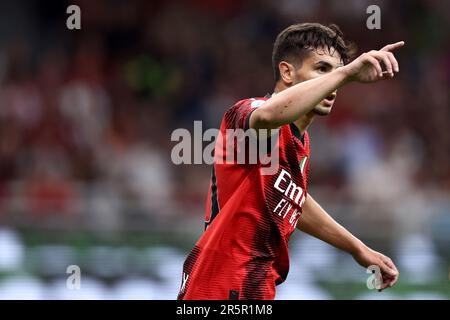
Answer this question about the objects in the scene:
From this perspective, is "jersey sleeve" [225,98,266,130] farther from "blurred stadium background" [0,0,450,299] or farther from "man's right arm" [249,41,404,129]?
"blurred stadium background" [0,0,450,299]

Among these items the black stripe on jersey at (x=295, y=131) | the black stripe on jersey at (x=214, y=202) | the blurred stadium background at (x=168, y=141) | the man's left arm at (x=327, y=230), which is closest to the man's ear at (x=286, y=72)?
the black stripe on jersey at (x=295, y=131)

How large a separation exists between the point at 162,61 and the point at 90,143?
1686 millimetres

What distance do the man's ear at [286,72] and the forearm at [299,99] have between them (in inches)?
25.3

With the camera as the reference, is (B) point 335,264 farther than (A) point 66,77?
No

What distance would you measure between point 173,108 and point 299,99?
7806 mm

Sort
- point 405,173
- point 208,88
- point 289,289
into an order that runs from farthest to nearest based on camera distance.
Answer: point 208,88
point 405,173
point 289,289

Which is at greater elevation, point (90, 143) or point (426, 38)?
point (426, 38)

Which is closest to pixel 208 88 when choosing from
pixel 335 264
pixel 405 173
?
pixel 405 173

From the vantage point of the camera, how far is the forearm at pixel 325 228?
518 cm

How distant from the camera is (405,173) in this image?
10914mm

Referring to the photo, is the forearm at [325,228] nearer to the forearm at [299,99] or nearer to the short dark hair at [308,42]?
the short dark hair at [308,42]

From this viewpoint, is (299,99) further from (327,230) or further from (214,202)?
(327,230)
